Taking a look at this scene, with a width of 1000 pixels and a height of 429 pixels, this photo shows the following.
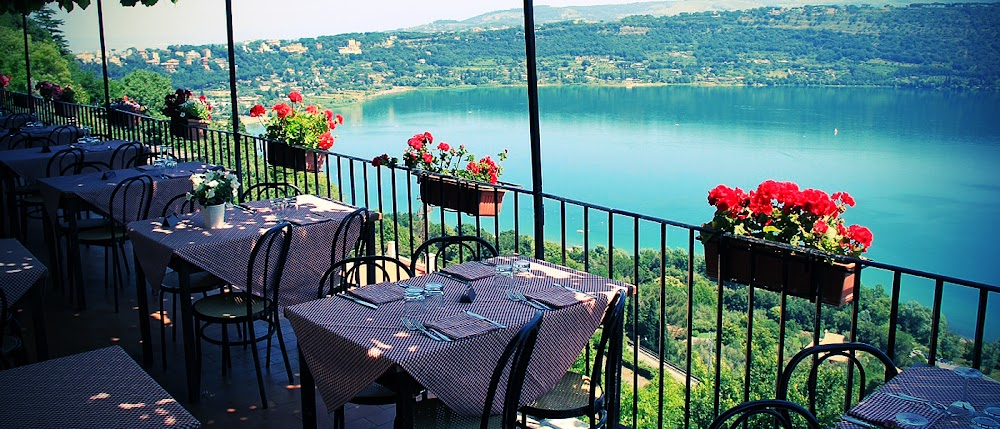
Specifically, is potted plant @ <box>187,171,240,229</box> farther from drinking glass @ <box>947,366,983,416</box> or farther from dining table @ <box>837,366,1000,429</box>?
drinking glass @ <box>947,366,983,416</box>

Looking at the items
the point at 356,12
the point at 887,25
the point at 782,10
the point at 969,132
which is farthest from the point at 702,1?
the point at 356,12

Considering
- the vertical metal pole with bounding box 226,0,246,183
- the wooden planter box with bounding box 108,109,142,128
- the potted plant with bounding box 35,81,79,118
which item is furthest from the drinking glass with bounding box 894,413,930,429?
the potted plant with bounding box 35,81,79,118

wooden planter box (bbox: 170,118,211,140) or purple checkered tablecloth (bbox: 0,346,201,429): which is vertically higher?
wooden planter box (bbox: 170,118,211,140)

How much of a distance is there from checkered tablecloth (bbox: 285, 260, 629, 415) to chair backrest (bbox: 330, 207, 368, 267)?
119 centimetres

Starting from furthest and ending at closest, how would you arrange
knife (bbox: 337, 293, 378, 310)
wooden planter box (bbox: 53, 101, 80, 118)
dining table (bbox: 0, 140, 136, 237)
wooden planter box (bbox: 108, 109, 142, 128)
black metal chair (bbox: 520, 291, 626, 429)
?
wooden planter box (bbox: 53, 101, 80, 118)
wooden planter box (bbox: 108, 109, 142, 128)
dining table (bbox: 0, 140, 136, 237)
knife (bbox: 337, 293, 378, 310)
black metal chair (bbox: 520, 291, 626, 429)

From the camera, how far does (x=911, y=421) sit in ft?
6.23

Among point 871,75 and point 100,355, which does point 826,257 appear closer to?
point 100,355

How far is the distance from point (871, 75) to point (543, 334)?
158ft

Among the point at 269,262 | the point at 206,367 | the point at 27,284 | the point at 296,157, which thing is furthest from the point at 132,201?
the point at 27,284

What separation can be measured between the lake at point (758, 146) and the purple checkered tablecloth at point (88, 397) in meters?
37.2

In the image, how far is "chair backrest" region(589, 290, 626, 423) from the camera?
9.02 ft

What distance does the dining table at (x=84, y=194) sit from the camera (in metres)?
5.04

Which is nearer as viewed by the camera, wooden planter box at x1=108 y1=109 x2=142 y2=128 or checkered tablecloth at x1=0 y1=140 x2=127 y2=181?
checkered tablecloth at x1=0 y1=140 x2=127 y2=181

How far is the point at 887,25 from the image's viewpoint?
45.8 metres
